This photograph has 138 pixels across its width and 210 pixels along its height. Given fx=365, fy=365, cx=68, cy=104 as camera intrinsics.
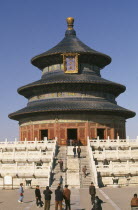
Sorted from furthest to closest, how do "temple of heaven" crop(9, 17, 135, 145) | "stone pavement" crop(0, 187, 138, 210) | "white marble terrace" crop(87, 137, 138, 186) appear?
"temple of heaven" crop(9, 17, 135, 145) < "white marble terrace" crop(87, 137, 138, 186) < "stone pavement" crop(0, 187, 138, 210)

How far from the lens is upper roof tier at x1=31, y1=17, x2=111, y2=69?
5475cm

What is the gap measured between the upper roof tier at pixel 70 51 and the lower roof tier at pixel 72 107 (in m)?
7.31

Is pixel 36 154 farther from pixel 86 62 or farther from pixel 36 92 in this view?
pixel 86 62

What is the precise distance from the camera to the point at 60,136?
1978 inches

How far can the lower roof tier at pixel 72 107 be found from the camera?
160 feet

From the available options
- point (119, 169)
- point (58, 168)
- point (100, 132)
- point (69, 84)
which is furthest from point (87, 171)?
point (69, 84)

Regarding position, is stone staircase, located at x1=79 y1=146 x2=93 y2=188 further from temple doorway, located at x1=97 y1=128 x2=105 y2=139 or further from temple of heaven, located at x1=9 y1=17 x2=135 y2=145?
temple doorway, located at x1=97 y1=128 x2=105 y2=139

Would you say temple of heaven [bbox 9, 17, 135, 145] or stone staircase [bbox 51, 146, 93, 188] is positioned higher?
temple of heaven [bbox 9, 17, 135, 145]

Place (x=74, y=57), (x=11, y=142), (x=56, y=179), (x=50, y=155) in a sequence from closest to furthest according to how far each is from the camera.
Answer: (x=56, y=179)
(x=50, y=155)
(x=11, y=142)
(x=74, y=57)

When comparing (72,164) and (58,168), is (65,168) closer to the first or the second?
(58,168)

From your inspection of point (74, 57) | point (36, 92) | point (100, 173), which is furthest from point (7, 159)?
point (74, 57)

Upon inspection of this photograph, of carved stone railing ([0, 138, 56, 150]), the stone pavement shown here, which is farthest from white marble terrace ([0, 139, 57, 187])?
the stone pavement

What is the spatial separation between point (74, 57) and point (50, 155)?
2125 centimetres

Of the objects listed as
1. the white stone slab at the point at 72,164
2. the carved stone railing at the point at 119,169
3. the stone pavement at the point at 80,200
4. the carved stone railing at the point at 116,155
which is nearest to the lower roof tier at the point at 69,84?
the carved stone railing at the point at 116,155
